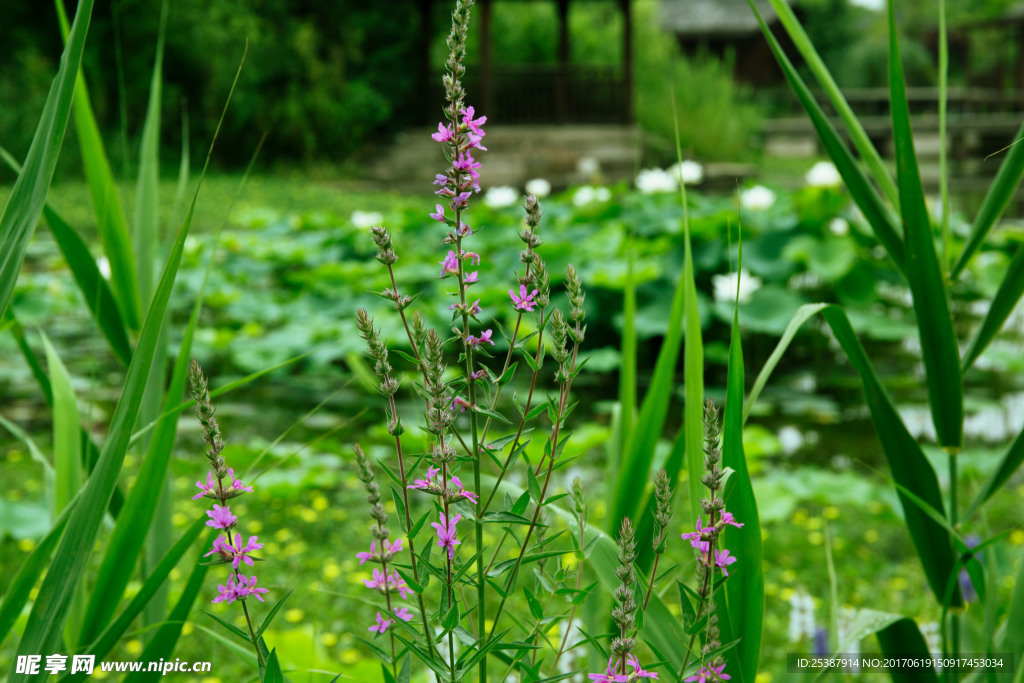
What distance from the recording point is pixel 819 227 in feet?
13.1

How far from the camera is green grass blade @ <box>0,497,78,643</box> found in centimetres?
62

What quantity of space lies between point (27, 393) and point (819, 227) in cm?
346

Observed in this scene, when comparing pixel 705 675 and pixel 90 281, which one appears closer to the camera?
pixel 705 675

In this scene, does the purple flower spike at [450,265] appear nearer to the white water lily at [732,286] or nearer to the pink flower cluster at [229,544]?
the pink flower cluster at [229,544]

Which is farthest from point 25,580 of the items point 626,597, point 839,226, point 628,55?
point 628,55

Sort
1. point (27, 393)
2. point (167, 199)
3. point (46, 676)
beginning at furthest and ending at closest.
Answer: point (167, 199) → point (27, 393) → point (46, 676)

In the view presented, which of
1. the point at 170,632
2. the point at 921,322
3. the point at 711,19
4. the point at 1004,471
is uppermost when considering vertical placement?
the point at 711,19

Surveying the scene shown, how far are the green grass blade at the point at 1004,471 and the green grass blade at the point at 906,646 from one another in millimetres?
121

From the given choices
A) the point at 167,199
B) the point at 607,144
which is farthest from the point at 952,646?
the point at 607,144

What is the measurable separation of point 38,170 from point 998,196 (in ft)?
2.60

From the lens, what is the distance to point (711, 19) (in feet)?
64.2

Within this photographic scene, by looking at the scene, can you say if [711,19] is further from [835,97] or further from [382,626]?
[382,626]

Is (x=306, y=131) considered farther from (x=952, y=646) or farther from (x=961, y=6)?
(x=961, y=6)

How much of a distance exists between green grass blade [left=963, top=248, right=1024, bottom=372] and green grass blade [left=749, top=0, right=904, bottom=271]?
0.09 m
